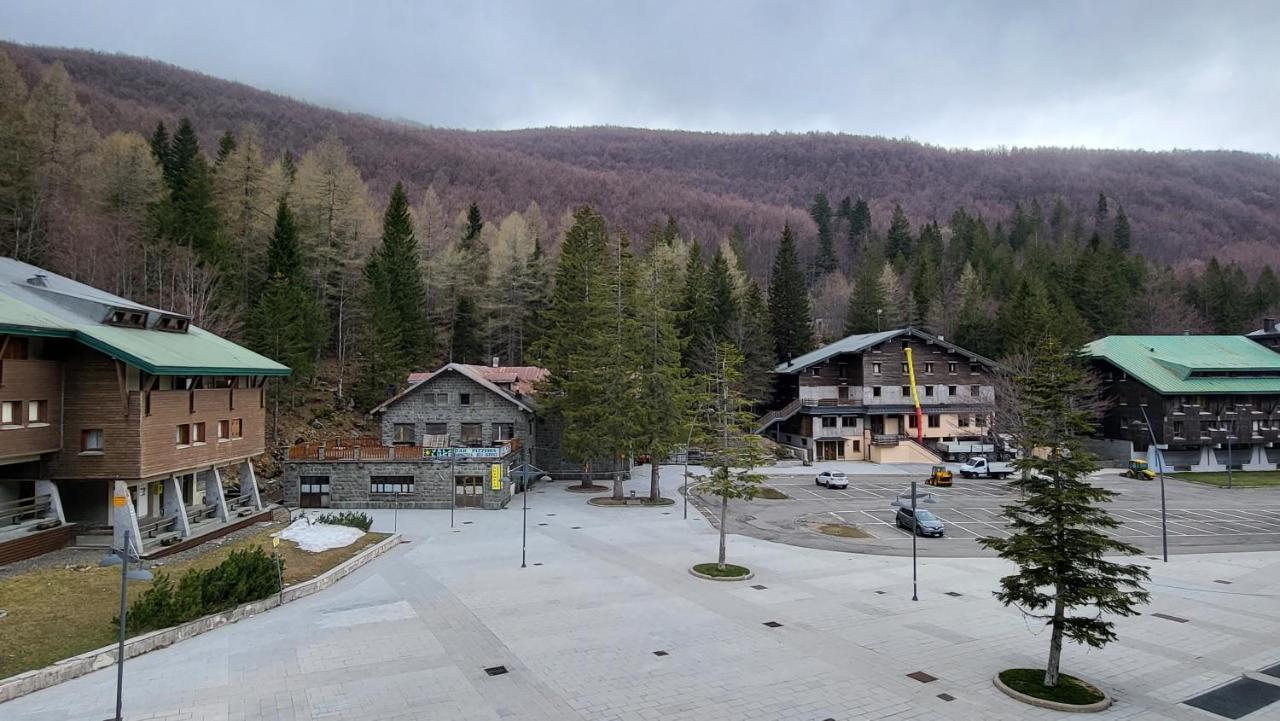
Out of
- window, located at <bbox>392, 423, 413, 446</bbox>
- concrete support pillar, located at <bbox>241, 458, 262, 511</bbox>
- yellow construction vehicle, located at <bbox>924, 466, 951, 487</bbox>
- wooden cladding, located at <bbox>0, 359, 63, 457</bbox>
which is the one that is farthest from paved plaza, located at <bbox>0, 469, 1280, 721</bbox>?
yellow construction vehicle, located at <bbox>924, 466, 951, 487</bbox>

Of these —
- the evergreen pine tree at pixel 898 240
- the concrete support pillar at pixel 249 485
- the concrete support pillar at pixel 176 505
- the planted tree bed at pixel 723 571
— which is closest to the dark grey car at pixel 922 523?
the planted tree bed at pixel 723 571

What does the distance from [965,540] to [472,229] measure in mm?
72557

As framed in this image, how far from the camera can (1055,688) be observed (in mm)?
15492

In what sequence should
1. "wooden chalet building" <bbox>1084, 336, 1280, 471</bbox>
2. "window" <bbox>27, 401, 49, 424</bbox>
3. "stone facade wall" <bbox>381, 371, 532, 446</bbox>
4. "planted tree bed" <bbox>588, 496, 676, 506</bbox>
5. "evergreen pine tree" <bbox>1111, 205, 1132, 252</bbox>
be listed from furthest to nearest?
"evergreen pine tree" <bbox>1111, 205, 1132, 252</bbox>, "wooden chalet building" <bbox>1084, 336, 1280, 471</bbox>, "stone facade wall" <bbox>381, 371, 532, 446</bbox>, "planted tree bed" <bbox>588, 496, 676, 506</bbox>, "window" <bbox>27, 401, 49, 424</bbox>

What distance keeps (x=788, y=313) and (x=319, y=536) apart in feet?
199

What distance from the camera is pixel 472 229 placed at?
89188mm

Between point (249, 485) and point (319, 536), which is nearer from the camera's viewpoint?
point (319, 536)

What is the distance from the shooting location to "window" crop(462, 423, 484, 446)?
49125 mm

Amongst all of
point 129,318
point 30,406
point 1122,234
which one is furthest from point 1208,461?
point 1122,234

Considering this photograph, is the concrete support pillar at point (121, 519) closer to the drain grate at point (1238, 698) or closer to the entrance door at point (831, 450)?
the drain grate at point (1238, 698)

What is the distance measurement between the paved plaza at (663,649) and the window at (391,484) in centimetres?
1472

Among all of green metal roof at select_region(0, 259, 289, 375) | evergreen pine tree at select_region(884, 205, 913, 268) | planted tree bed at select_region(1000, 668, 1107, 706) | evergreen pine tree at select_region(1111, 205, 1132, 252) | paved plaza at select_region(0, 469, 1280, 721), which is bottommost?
paved plaza at select_region(0, 469, 1280, 721)

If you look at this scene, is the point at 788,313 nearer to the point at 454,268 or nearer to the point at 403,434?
the point at 454,268

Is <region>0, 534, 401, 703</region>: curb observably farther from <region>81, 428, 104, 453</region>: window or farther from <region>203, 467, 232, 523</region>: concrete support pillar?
<region>81, 428, 104, 453</region>: window
